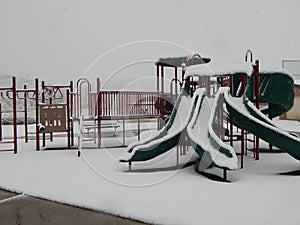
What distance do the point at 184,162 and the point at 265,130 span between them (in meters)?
1.78

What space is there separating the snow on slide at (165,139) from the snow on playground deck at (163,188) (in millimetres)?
304

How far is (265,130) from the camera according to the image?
5320mm

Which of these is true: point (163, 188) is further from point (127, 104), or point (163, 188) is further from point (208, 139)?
point (127, 104)

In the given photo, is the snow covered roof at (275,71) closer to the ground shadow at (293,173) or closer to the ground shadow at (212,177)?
the ground shadow at (293,173)

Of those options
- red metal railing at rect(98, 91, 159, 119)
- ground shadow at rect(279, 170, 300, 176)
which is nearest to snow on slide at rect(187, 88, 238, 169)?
ground shadow at rect(279, 170, 300, 176)

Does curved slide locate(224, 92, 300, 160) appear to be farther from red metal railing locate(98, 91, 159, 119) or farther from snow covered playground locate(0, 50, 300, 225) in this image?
red metal railing locate(98, 91, 159, 119)

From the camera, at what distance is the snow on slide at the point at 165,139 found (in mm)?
5500

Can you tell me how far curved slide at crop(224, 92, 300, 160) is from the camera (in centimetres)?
523

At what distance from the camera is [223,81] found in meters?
7.88

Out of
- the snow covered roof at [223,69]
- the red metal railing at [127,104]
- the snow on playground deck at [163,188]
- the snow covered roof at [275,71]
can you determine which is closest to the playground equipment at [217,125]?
the snow covered roof at [223,69]

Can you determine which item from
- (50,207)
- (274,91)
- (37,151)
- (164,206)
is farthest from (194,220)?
(37,151)

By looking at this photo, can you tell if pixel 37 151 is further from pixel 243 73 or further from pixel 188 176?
pixel 243 73

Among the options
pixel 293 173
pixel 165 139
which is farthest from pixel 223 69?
pixel 293 173

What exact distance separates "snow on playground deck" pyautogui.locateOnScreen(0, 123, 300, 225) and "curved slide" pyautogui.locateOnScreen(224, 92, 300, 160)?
19.3 inches
